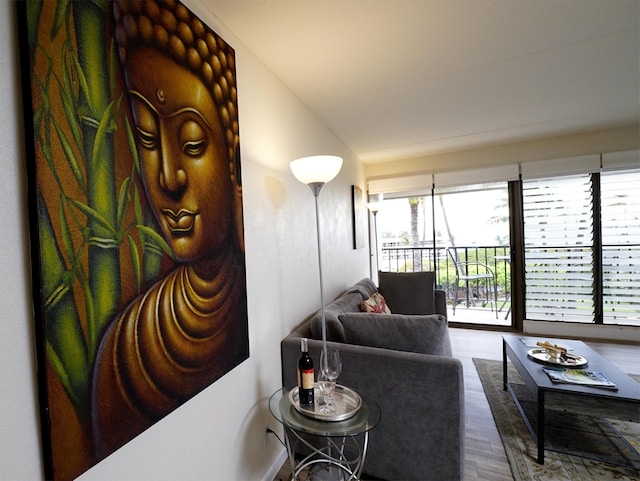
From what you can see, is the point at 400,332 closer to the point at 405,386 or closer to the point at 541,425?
the point at 405,386

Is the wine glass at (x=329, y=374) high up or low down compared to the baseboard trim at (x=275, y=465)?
up

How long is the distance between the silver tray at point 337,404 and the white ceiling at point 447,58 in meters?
1.86

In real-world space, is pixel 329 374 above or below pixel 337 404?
above

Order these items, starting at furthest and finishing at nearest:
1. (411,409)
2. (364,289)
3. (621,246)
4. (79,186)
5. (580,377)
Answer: (621,246), (364,289), (580,377), (411,409), (79,186)

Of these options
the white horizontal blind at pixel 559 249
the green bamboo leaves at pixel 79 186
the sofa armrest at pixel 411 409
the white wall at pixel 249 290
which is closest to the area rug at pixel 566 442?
the sofa armrest at pixel 411 409

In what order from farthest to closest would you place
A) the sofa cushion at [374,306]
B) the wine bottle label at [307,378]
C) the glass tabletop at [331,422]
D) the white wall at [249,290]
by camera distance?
the sofa cushion at [374,306], the wine bottle label at [307,378], the glass tabletop at [331,422], the white wall at [249,290]

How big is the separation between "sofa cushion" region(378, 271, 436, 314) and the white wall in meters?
0.86

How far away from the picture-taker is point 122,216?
887 millimetres

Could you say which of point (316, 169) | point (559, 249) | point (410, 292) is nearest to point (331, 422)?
point (316, 169)

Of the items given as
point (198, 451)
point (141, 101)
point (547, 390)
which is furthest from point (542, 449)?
point (141, 101)

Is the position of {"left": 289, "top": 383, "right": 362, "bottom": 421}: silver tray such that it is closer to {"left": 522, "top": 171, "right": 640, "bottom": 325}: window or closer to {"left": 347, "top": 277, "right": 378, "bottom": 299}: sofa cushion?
{"left": 347, "top": 277, "right": 378, "bottom": 299}: sofa cushion

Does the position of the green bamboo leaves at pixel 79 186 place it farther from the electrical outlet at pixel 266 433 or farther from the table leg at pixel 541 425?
the table leg at pixel 541 425

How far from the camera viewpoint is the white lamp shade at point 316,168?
157 cm

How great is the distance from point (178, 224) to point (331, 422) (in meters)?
1.03
